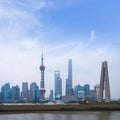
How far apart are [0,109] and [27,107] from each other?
8.36m

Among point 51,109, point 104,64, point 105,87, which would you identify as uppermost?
point 104,64

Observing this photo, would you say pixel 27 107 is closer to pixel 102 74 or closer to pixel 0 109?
pixel 0 109

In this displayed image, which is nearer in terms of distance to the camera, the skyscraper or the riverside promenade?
the riverside promenade

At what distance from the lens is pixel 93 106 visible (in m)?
90.4

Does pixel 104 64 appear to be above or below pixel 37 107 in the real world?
above

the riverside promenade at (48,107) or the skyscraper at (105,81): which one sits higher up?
the skyscraper at (105,81)

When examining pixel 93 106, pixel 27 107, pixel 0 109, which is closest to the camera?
pixel 0 109

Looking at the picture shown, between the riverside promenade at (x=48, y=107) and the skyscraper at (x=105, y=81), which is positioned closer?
the riverside promenade at (x=48, y=107)

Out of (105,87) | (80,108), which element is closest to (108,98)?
(105,87)

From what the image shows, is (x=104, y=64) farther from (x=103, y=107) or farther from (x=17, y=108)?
(x=17, y=108)

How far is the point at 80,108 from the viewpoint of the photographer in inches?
3477

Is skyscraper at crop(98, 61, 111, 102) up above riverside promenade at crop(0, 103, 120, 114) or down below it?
above

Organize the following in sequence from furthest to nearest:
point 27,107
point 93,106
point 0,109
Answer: point 93,106, point 27,107, point 0,109

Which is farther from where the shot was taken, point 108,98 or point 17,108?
point 108,98
